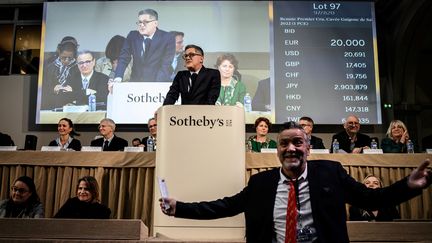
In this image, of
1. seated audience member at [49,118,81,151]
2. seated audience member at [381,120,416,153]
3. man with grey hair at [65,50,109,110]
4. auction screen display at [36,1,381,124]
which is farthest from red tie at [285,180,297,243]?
man with grey hair at [65,50,109,110]

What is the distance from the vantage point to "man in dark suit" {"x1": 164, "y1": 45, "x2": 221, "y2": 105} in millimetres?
3721

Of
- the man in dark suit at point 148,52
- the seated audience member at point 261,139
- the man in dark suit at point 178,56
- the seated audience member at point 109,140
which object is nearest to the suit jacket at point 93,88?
the man in dark suit at point 148,52

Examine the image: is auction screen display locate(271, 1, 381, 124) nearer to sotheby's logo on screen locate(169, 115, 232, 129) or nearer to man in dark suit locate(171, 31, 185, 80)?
man in dark suit locate(171, 31, 185, 80)

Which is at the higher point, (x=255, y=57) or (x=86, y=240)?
(x=255, y=57)

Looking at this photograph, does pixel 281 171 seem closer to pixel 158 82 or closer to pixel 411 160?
pixel 411 160

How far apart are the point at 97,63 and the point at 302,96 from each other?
3087 mm

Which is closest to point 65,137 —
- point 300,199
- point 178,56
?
point 178,56

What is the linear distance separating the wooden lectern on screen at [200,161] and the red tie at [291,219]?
3.13 feet

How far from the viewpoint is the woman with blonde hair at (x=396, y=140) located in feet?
16.8

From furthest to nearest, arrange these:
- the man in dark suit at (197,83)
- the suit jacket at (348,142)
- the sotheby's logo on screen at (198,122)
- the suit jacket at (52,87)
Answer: the suit jacket at (52,87) < the suit jacket at (348,142) < the man in dark suit at (197,83) < the sotheby's logo on screen at (198,122)

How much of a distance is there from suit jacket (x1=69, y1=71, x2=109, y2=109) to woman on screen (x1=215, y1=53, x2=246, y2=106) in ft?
5.50

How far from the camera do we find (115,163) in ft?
15.3

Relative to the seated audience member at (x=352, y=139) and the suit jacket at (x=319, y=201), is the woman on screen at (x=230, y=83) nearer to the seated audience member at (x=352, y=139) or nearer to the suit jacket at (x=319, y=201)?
the seated audience member at (x=352, y=139)

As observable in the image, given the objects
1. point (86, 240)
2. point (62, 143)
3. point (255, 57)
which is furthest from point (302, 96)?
point (86, 240)
